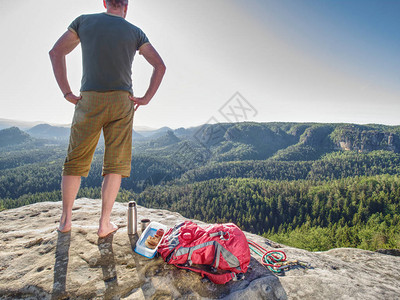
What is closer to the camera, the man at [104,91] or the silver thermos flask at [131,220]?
the man at [104,91]

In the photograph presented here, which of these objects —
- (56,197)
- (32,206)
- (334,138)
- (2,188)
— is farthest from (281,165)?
(2,188)

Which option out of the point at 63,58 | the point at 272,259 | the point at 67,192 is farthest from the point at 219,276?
the point at 63,58

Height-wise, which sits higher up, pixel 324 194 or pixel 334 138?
pixel 334 138

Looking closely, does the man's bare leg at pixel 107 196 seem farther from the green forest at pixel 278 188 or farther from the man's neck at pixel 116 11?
the green forest at pixel 278 188

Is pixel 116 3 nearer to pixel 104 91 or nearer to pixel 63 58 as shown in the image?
pixel 63 58

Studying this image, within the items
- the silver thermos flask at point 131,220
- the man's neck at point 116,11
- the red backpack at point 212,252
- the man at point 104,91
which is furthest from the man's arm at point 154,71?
the red backpack at point 212,252

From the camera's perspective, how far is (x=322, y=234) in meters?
39.5

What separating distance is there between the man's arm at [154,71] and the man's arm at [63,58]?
83 centimetres

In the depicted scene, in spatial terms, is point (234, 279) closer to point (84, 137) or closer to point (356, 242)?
point (84, 137)

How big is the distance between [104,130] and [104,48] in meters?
1.06

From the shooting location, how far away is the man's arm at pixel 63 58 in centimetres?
273

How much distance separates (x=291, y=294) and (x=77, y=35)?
405 cm

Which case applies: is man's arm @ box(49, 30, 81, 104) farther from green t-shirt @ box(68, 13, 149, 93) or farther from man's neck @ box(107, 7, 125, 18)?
man's neck @ box(107, 7, 125, 18)

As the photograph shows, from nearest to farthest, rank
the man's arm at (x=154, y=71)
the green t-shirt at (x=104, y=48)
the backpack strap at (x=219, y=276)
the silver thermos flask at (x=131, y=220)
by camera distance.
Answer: the backpack strap at (x=219, y=276) → the green t-shirt at (x=104, y=48) → the man's arm at (x=154, y=71) → the silver thermos flask at (x=131, y=220)
